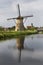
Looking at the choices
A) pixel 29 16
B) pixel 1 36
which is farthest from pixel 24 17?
pixel 1 36

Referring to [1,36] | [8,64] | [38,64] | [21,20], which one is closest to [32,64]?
[38,64]

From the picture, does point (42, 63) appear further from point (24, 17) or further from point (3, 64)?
point (24, 17)

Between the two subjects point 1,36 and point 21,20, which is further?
point 21,20

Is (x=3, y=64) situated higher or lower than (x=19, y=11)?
lower

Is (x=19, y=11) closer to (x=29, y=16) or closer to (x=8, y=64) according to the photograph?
(x=29, y=16)

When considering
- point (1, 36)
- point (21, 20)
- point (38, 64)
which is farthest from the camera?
point (21, 20)

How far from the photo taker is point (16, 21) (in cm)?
5966

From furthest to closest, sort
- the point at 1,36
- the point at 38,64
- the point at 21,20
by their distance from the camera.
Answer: the point at 21,20 < the point at 1,36 < the point at 38,64

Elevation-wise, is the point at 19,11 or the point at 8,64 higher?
the point at 19,11

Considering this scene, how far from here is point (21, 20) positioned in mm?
58375

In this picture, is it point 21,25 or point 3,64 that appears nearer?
point 3,64

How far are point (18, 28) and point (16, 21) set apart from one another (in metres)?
2.20

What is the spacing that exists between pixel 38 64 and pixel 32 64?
34cm

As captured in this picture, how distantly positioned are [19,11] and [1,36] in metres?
23.3
